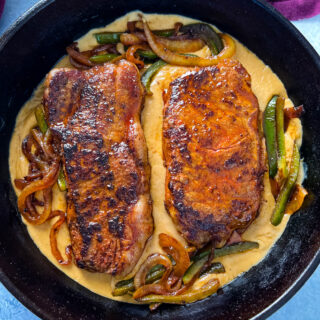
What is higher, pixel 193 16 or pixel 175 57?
pixel 193 16

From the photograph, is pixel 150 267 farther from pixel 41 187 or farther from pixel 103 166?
pixel 41 187

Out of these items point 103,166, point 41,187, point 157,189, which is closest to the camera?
point 103,166

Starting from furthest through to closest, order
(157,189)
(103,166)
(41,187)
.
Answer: (157,189) < (41,187) < (103,166)

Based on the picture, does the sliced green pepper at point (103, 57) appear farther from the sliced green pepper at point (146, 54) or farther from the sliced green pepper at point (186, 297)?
the sliced green pepper at point (186, 297)

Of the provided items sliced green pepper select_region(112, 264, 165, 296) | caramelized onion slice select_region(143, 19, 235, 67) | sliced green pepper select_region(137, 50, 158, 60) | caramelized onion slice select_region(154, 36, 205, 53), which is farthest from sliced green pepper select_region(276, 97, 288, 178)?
sliced green pepper select_region(112, 264, 165, 296)

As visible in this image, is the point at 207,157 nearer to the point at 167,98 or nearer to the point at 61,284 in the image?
the point at 167,98

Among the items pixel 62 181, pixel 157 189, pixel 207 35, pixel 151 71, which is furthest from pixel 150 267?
pixel 207 35

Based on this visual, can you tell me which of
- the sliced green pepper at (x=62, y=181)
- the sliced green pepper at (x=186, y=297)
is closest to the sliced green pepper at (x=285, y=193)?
the sliced green pepper at (x=186, y=297)
